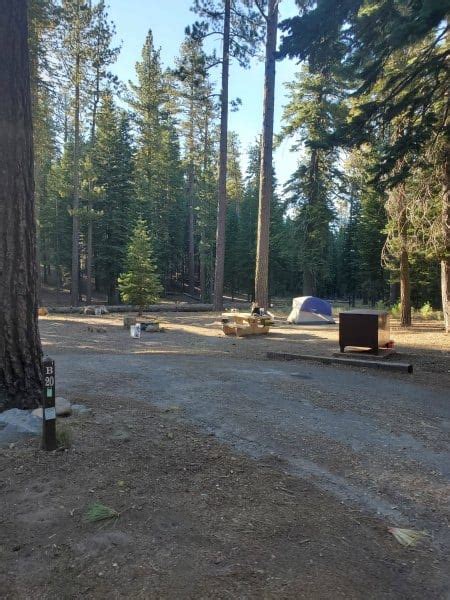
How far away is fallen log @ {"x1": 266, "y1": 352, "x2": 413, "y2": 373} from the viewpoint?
841cm

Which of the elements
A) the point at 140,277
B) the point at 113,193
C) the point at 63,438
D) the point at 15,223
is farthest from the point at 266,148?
the point at 113,193

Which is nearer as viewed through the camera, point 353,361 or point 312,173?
point 353,361

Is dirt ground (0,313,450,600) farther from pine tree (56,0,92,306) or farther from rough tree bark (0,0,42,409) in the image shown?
pine tree (56,0,92,306)

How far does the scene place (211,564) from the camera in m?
2.41

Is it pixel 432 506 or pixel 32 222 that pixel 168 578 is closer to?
pixel 432 506

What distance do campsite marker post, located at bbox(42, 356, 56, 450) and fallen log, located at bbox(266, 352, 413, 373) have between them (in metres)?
6.46

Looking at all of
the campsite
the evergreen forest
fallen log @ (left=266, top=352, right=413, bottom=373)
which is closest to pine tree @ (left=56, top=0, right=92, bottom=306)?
the evergreen forest

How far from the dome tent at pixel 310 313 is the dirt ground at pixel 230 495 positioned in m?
12.4

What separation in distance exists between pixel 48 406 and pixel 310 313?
53.4ft

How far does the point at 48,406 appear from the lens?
3.62 meters

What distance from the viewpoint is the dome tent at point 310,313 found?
745 inches

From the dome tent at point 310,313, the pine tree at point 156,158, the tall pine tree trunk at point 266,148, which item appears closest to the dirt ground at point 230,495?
the tall pine tree trunk at point 266,148

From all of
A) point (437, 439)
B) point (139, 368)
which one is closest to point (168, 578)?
point (437, 439)

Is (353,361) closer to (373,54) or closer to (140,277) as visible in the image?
(373,54)
